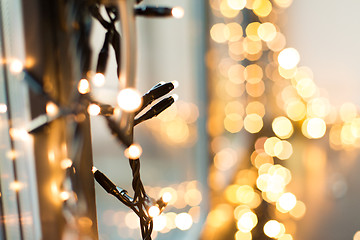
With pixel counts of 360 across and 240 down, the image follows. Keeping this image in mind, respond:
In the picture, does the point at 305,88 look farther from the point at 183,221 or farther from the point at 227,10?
the point at 183,221

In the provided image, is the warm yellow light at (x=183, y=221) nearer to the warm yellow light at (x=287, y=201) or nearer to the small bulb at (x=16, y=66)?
the warm yellow light at (x=287, y=201)

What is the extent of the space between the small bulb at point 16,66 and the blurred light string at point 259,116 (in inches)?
39.1

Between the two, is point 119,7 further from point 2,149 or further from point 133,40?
point 2,149

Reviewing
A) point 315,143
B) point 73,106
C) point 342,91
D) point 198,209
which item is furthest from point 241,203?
point 342,91

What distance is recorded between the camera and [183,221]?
1144 mm

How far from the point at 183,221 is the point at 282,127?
1434 mm

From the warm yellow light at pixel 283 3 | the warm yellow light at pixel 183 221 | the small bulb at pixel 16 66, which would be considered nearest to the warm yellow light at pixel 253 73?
the warm yellow light at pixel 283 3

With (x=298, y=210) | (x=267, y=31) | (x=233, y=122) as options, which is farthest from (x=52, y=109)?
(x=267, y=31)

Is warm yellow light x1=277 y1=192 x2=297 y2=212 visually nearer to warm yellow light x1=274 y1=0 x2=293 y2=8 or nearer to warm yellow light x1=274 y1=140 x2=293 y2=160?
warm yellow light x1=274 y1=140 x2=293 y2=160

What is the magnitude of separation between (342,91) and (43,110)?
2.51 metres

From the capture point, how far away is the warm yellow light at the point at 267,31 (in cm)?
217

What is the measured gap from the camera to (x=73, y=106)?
Result: 9.3 inches

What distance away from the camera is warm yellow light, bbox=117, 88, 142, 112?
0.20 meters

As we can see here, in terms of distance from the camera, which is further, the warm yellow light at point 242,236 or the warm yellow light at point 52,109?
the warm yellow light at point 242,236
